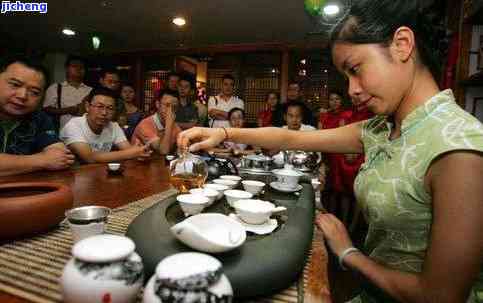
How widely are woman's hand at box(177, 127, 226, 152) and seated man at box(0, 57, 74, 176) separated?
1.25 m

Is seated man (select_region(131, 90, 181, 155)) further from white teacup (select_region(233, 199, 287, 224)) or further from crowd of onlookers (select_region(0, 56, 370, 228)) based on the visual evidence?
white teacup (select_region(233, 199, 287, 224))

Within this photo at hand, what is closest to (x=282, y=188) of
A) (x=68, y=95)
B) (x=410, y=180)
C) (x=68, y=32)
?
(x=410, y=180)

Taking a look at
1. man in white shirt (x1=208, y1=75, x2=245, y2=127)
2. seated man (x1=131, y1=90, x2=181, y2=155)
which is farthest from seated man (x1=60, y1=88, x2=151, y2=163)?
man in white shirt (x1=208, y1=75, x2=245, y2=127)

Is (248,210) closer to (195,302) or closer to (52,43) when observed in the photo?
(195,302)

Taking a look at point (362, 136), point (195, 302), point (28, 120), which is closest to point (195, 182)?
point (362, 136)

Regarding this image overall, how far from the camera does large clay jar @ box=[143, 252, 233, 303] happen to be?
53 cm

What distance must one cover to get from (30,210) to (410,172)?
1212 millimetres

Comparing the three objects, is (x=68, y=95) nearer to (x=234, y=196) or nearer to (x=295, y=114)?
(x=295, y=114)

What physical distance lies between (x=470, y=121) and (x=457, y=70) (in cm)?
247

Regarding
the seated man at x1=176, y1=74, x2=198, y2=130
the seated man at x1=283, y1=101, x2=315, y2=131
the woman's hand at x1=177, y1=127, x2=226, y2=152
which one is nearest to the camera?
the woman's hand at x1=177, y1=127, x2=226, y2=152

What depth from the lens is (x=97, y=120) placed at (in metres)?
3.36

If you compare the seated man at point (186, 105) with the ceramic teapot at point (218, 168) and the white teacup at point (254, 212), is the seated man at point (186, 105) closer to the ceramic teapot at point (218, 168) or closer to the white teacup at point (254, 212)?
the ceramic teapot at point (218, 168)

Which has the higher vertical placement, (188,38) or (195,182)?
(188,38)

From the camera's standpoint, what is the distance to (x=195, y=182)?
4.84ft
